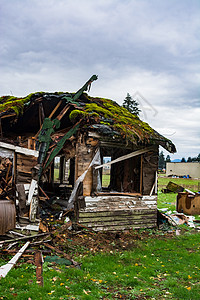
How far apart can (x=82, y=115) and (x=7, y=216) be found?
4110 mm

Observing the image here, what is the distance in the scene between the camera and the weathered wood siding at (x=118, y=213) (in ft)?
29.4

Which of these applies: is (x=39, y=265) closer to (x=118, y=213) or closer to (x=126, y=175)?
(x=118, y=213)

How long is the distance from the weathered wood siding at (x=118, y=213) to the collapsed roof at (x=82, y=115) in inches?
91.6

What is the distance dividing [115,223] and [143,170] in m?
2.48

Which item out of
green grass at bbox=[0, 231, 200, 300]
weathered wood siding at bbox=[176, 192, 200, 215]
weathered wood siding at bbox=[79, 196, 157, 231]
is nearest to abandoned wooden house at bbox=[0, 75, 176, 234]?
weathered wood siding at bbox=[79, 196, 157, 231]

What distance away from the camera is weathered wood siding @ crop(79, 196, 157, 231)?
29.4 ft

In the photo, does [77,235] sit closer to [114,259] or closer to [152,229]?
[114,259]

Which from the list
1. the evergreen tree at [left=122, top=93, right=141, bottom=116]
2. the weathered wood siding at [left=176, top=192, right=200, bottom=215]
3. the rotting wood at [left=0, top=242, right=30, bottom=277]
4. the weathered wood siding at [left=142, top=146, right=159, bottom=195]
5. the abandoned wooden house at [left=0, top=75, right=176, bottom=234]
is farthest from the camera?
the evergreen tree at [left=122, top=93, right=141, bottom=116]

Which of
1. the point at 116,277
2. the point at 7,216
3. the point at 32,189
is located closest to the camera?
the point at 116,277

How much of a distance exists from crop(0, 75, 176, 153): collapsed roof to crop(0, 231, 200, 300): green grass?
4.13 meters

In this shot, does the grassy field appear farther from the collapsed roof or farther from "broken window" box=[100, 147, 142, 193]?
the collapsed roof

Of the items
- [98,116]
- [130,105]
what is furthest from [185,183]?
[98,116]

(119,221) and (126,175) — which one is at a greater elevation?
(126,175)

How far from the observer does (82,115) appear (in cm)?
894
